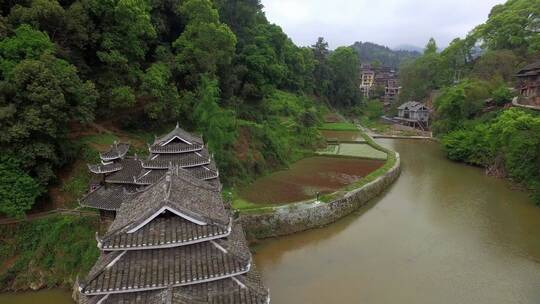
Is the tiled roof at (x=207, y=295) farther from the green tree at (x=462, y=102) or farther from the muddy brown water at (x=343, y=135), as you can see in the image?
the green tree at (x=462, y=102)

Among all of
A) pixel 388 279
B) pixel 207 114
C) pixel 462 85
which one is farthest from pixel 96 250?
pixel 462 85

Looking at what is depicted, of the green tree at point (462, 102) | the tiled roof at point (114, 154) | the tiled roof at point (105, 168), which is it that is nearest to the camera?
the tiled roof at point (105, 168)

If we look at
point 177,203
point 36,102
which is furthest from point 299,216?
point 36,102

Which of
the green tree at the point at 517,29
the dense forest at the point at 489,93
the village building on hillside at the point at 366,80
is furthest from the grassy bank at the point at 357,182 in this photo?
the village building on hillside at the point at 366,80

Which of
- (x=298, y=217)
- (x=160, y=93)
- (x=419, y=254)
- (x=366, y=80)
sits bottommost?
(x=419, y=254)

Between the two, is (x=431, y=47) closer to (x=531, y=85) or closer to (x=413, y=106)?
(x=413, y=106)

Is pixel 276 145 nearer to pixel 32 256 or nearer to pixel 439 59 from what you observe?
pixel 32 256

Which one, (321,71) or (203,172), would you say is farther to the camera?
(321,71)
